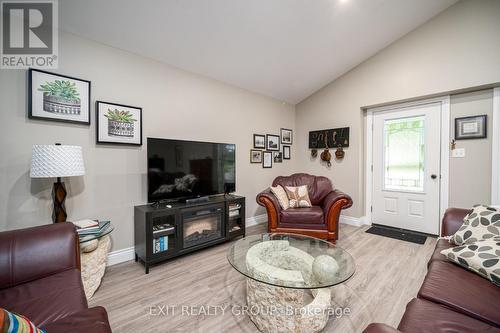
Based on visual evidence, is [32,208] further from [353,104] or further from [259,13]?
[353,104]

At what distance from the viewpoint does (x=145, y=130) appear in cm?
254

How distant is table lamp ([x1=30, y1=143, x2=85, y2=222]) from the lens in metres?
1.65

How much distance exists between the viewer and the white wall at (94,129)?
71.9 inches

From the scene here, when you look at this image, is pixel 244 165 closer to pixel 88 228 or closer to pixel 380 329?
pixel 88 228

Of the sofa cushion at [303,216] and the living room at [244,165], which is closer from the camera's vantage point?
the living room at [244,165]

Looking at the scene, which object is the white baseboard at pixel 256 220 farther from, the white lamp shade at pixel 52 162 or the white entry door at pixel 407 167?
the white lamp shade at pixel 52 162

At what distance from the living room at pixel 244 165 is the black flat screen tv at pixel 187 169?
0.02 meters

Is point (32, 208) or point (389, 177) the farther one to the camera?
point (389, 177)

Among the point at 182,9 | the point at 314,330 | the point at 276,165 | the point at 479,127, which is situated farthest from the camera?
the point at 276,165

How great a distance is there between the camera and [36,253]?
1.28m

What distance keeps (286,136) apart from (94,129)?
3260 mm

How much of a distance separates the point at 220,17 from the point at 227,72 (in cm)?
89

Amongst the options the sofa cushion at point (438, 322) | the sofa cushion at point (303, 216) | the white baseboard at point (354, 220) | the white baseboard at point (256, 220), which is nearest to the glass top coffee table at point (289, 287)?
the sofa cushion at point (438, 322)

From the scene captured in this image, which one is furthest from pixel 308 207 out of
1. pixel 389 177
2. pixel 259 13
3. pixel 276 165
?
pixel 259 13
